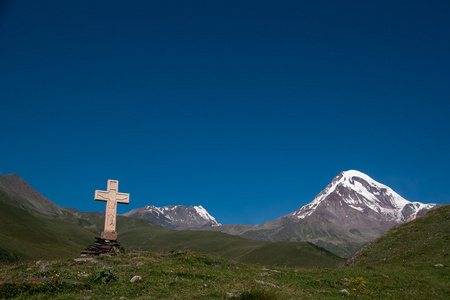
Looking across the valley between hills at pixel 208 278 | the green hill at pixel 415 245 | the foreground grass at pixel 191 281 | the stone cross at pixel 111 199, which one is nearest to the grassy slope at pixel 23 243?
the stone cross at pixel 111 199

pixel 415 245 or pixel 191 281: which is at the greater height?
pixel 415 245

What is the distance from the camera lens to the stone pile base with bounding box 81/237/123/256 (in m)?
24.9

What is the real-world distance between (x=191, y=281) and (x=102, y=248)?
11863 millimetres

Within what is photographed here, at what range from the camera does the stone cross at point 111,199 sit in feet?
97.7

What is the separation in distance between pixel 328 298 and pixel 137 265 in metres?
10.1

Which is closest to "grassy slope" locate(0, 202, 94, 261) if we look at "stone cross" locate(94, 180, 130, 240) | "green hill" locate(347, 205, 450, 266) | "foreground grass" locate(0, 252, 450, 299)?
"stone cross" locate(94, 180, 130, 240)

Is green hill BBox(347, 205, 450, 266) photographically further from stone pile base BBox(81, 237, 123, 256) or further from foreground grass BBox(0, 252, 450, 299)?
stone pile base BBox(81, 237, 123, 256)

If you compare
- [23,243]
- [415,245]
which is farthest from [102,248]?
[23,243]

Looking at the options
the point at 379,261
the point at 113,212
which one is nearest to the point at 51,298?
the point at 113,212

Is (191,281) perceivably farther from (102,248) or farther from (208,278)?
(102,248)

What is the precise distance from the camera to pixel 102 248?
84.2 feet

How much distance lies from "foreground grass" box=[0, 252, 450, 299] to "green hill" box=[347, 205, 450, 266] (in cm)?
528

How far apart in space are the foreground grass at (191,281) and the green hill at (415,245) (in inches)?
208

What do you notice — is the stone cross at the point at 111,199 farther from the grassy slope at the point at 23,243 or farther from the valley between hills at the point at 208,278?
the grassy slope at the point at 23,243
